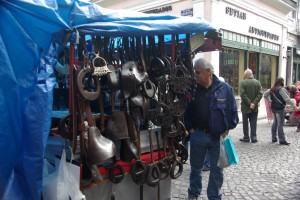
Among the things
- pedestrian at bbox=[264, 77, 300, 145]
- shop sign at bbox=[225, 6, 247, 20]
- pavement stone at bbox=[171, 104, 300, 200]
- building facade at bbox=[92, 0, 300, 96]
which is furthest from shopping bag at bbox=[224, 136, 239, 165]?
shop sign at bbox=[225, 6, 247, 20]

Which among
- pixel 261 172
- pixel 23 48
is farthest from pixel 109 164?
pixel 261 172

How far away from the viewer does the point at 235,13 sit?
10625 mm

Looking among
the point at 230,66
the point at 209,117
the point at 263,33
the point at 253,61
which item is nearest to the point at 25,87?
the point at 209,117

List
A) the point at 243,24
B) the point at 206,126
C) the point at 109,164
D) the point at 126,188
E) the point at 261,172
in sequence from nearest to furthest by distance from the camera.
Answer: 1. the point at 109,164
2. the point at 126,188
3. the point at 206,126
4. the point at 261,172
5. the point at 243,24

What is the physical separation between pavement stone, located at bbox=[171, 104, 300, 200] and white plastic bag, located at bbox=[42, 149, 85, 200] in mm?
1771

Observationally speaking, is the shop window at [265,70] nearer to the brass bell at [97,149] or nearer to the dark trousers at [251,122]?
the dark trousers at [251,122]

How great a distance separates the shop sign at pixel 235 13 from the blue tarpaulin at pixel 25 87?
9.10 m

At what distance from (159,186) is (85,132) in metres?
1.12

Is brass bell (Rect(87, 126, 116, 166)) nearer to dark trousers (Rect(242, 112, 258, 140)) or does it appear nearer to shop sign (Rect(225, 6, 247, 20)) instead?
dark trousers (Rect(242, 112, 258, 140))

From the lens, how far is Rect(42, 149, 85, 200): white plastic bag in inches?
82.1

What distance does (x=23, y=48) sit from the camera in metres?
1.95

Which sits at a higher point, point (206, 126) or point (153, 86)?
point (153, 86)

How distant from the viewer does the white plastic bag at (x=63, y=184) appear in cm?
209

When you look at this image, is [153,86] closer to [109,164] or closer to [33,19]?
[109,164]
